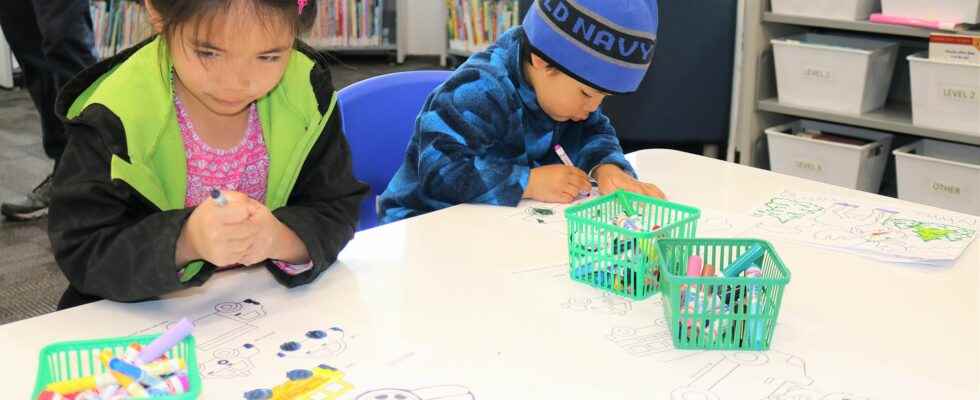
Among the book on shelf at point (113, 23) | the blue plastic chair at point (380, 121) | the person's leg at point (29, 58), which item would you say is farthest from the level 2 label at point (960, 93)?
the book on shelf at point (113, 23)

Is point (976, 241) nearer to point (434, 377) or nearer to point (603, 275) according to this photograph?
point (603, 275)

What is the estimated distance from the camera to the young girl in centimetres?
91

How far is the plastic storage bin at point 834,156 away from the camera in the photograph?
2.71 metres

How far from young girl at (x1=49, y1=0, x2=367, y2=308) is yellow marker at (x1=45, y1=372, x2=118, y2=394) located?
0.20m

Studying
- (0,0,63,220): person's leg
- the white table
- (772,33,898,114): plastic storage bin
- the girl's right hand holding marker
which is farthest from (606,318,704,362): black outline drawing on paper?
(0,0,63,220): person's leg

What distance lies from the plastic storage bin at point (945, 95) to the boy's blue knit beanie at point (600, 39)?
4.81 ft

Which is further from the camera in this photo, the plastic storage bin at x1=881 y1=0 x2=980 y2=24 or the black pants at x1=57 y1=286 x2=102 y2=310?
the plastic storage bin at x1=881 y1=0 x2=980 y2=24

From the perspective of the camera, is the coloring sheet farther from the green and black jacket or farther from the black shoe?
the black shoe

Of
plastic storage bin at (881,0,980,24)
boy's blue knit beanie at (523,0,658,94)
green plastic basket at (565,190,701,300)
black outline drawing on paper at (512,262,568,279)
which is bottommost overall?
black outline drawing on paper at (512,262,568,279)

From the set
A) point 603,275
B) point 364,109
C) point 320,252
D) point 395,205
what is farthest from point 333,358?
point 364,109

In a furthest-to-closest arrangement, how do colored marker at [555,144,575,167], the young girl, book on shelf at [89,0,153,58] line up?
1. book on shelf at [89,0,153,58]
2. colored marker at [555,144,575,167]
3. the young girl

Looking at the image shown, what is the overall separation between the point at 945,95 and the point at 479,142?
1673 millimetres

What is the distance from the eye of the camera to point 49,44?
2.60 meters

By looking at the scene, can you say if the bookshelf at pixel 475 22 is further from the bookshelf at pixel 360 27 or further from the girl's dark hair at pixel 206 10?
the girl's dark hair at pixel 206 10
